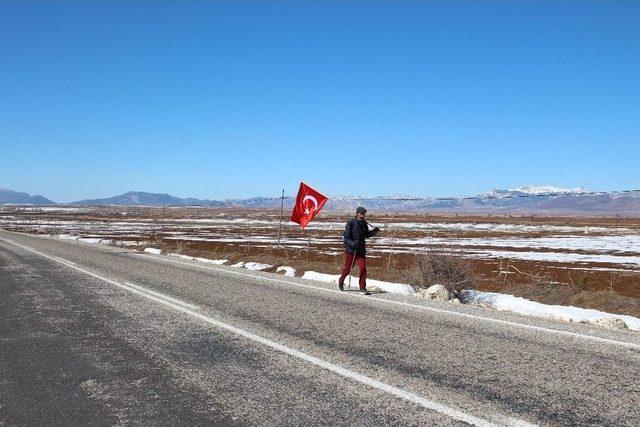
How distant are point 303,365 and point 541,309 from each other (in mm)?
7567

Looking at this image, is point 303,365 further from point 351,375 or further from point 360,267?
point 360,267

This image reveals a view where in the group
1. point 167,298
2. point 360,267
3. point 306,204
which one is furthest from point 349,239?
point 306,204

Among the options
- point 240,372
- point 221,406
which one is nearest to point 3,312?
point 240,372

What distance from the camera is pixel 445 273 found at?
13.8 m

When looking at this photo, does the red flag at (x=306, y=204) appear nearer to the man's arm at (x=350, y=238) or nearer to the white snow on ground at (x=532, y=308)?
the white snow on ground at (x=532, y=308)

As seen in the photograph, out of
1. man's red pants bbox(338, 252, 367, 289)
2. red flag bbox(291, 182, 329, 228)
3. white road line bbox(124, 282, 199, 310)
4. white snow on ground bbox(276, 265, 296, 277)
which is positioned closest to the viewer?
white road line bbox(124, 282, 199, 310)

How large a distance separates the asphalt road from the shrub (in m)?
3.90

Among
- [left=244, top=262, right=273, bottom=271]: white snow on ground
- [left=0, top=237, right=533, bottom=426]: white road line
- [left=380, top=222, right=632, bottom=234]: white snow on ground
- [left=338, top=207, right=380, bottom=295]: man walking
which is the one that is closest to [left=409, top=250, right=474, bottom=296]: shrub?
[left=338, top=207, right=380, bottom=295]: man walking

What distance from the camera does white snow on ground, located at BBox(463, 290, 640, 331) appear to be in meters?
9.94

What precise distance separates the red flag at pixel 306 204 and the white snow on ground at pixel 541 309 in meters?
7.44

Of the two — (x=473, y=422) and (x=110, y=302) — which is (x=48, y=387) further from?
(x=110, y=302)

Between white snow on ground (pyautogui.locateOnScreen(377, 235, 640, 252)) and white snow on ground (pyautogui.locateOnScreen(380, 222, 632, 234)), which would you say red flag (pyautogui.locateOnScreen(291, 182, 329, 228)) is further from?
white snow on ground (pyautogui.locateOnScreen(380, 222, 632, 234))

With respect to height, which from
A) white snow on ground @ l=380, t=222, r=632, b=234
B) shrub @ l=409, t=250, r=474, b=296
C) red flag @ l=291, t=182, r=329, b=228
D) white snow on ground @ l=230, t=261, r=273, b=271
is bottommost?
white snow on ground @ l=380, t=222, r=632, b=234

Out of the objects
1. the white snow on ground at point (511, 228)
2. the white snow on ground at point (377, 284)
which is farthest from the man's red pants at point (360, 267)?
the white snow on ground at point (511, 228)
